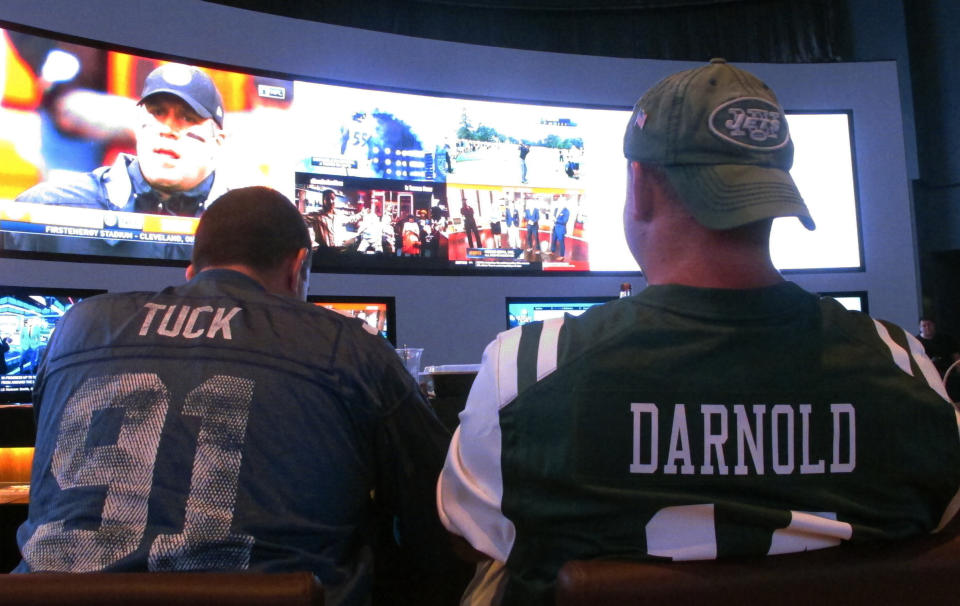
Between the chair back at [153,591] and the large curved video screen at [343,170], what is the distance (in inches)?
120

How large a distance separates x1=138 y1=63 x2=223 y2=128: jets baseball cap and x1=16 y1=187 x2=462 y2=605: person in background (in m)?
2.71

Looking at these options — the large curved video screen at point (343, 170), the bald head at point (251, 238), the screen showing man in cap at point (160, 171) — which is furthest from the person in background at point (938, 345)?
the bald head at point (251, 238)

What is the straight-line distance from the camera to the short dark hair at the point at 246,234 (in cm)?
112

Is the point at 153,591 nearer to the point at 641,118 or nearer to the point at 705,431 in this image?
the point at 705,431

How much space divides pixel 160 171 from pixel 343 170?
91cm

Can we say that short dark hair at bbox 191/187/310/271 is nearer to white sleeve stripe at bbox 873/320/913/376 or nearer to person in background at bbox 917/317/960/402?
white sleeve stripe at bbox 873/320/913/376

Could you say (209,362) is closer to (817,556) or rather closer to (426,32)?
(817,556)

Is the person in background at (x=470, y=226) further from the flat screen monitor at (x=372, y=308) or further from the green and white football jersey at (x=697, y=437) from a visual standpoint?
the green and white football jersey at (x=697, y=437)

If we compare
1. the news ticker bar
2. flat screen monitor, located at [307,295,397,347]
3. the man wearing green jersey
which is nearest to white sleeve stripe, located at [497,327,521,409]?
the man wearing green jersey

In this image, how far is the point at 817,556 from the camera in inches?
22.2

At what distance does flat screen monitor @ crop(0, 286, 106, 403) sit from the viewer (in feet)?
7.49

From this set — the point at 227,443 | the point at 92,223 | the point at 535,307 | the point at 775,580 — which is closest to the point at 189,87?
the point at 92,223

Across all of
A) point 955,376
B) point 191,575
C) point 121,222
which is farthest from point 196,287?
point 955,376

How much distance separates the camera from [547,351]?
691mm
